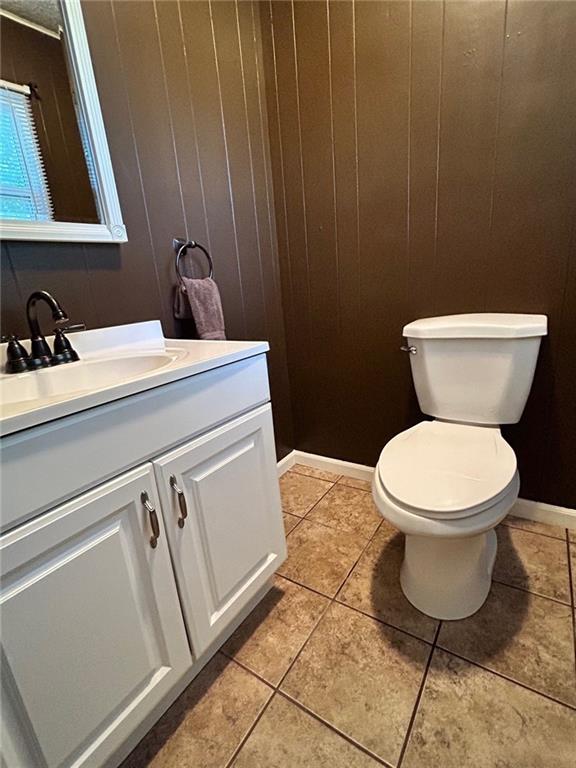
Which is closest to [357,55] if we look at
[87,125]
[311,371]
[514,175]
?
[514,175]

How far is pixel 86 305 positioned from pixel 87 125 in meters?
0.50

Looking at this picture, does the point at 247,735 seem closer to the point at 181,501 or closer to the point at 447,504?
the point at 181,501

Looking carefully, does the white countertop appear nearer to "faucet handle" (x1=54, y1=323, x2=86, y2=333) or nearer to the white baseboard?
"faucet handle" (x1=54, y1=323, x2=86, y2=333)

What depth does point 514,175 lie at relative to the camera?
3.97ft

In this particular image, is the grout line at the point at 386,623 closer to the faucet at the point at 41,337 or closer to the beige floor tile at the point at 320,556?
the beige floor tile at the point at 320,556

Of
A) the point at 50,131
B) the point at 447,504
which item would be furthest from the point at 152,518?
the point at 50,131

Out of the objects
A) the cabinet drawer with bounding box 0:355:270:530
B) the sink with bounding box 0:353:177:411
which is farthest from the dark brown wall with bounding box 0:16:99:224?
the cabinet drawer with bounding box 0:355:270:530

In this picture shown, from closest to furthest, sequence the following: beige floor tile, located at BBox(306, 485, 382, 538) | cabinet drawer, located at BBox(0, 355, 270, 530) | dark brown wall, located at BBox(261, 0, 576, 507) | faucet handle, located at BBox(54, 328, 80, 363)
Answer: cabinet drawer, located at BBox(0, 355, 270, 530), faucet handle, located at BBox(54, 328, 80, 363), dark brown wall, located at BBox(261, 0, 576, 507), beige floor tile, located at BBox(306, 485, 382, 538)

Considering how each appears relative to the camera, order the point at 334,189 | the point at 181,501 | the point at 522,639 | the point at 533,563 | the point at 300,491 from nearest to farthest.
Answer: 1. the point at 181,501
2. the point at 522,639
3. the point at 533,563
4. the point at 334,189
5. the point at 300,491

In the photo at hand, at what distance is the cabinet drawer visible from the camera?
546 millimetres

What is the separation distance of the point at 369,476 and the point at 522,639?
0.88m

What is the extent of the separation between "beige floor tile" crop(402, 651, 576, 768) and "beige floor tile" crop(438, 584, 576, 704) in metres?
0.04

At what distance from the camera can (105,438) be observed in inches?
25.9

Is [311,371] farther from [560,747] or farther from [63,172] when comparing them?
[560,747]
